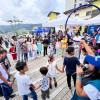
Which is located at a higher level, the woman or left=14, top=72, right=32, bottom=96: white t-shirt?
the woman

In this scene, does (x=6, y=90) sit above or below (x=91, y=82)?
below

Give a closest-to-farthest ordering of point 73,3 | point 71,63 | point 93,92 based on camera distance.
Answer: point 93,92 → point 71,63 → point 73,3

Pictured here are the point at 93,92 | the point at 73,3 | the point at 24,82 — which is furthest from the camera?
the point at 73,3

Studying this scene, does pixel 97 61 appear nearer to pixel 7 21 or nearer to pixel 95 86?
pixel 95 86

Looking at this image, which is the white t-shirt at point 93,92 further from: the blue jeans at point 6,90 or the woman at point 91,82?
the blue jeans at point 6,90

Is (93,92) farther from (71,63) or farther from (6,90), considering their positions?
(6,90)

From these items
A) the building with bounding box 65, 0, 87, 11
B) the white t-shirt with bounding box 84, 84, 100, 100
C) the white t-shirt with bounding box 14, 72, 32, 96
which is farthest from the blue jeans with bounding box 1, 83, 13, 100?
the building with bounding box 65, 0, 87, 11

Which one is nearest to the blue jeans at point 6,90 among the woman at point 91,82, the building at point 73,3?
the woman at point 91,82

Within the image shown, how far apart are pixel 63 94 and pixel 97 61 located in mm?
2161

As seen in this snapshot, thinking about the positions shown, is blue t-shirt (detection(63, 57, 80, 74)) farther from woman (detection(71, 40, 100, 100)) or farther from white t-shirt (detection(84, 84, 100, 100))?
white t-shirt (detection(84, 84, 100, 100))

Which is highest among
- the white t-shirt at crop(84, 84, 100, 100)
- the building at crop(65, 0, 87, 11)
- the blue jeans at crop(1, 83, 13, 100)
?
the building at crop(65, 0, 87, 11)

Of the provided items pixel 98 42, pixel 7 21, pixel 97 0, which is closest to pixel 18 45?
pixel 98 42

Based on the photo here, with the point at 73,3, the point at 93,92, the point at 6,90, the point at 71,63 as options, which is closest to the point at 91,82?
the point at 93,92

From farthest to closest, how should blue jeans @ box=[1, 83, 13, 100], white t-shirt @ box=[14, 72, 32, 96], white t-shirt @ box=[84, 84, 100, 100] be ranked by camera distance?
blue jeans @ box=[1, 83, 13, 100], white t-shirt @ box=[14, 72, 32, 96], white t-shirt @ box=[84, 84, 100, 100]
